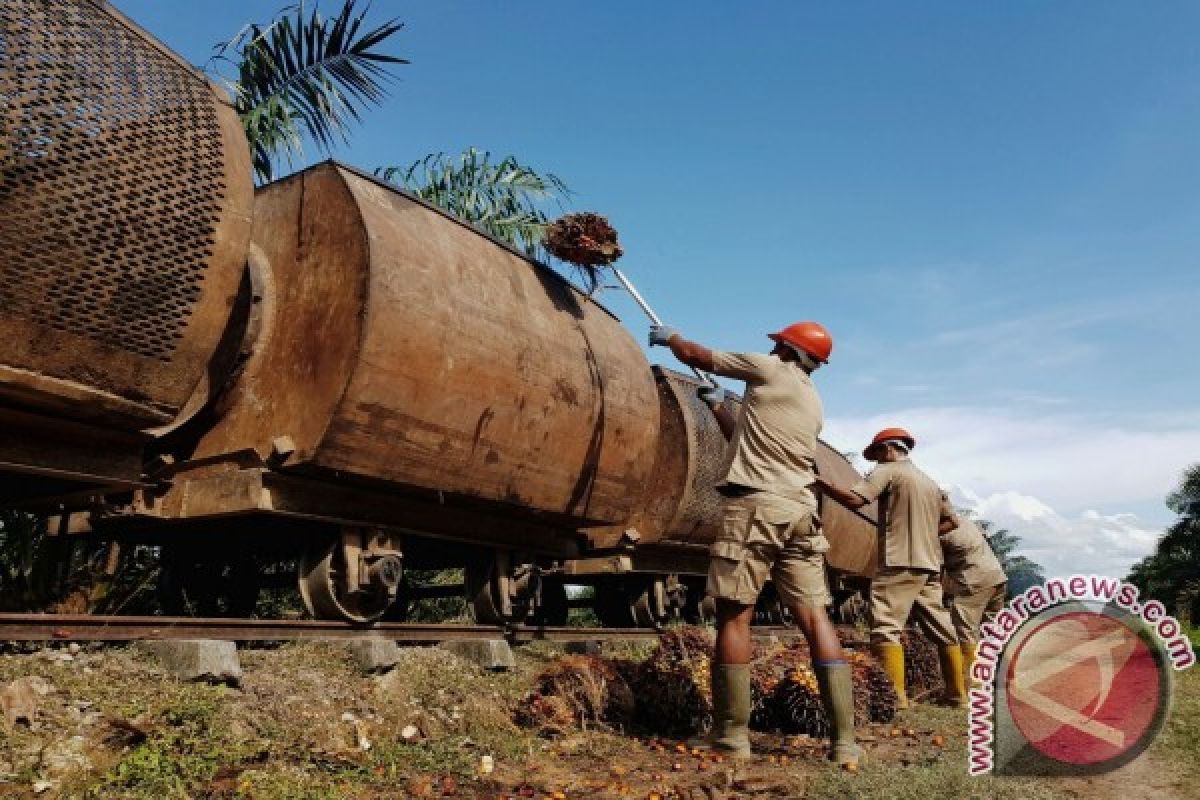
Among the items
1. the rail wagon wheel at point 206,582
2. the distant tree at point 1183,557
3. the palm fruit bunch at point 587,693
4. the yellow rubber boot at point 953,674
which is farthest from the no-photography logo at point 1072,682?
the distant tree at point 1183,557

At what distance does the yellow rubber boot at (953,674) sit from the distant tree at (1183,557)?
79.5 feet

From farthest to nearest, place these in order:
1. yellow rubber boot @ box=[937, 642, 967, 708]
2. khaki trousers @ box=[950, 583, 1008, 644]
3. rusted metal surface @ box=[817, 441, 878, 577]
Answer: rusted metal surface @ box=[817, 441, 878, 577] → khaki trousers @ box=[950, 583, 1008, 644] → yellow rubber boot @ box=[937, 642, 967, 708]

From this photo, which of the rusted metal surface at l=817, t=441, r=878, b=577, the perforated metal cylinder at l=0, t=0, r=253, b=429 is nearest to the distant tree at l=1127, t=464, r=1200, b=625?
the rusted metal surface at l=817, t=441, r=878, b=577

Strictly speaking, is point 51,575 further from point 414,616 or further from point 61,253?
point 414,616

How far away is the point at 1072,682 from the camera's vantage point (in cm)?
554

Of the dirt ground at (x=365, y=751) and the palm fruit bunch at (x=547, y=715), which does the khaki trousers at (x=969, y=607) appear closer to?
the dirt ground at (x=365, y=751)

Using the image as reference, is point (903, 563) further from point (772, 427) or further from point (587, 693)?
point (587, 693)

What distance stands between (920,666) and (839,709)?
3.29 metres

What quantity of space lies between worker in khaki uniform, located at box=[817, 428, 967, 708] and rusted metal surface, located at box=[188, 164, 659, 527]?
212 cm

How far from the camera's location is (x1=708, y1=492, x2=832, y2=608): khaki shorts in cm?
403

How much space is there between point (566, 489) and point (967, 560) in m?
3.52

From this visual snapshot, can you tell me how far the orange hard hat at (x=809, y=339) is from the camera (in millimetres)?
4426

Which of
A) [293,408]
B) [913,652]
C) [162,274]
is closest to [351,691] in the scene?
[293,408]

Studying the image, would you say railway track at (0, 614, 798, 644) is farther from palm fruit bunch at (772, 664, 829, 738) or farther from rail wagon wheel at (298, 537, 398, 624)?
palm fruit bunch at (772, 664, 829, 738)
